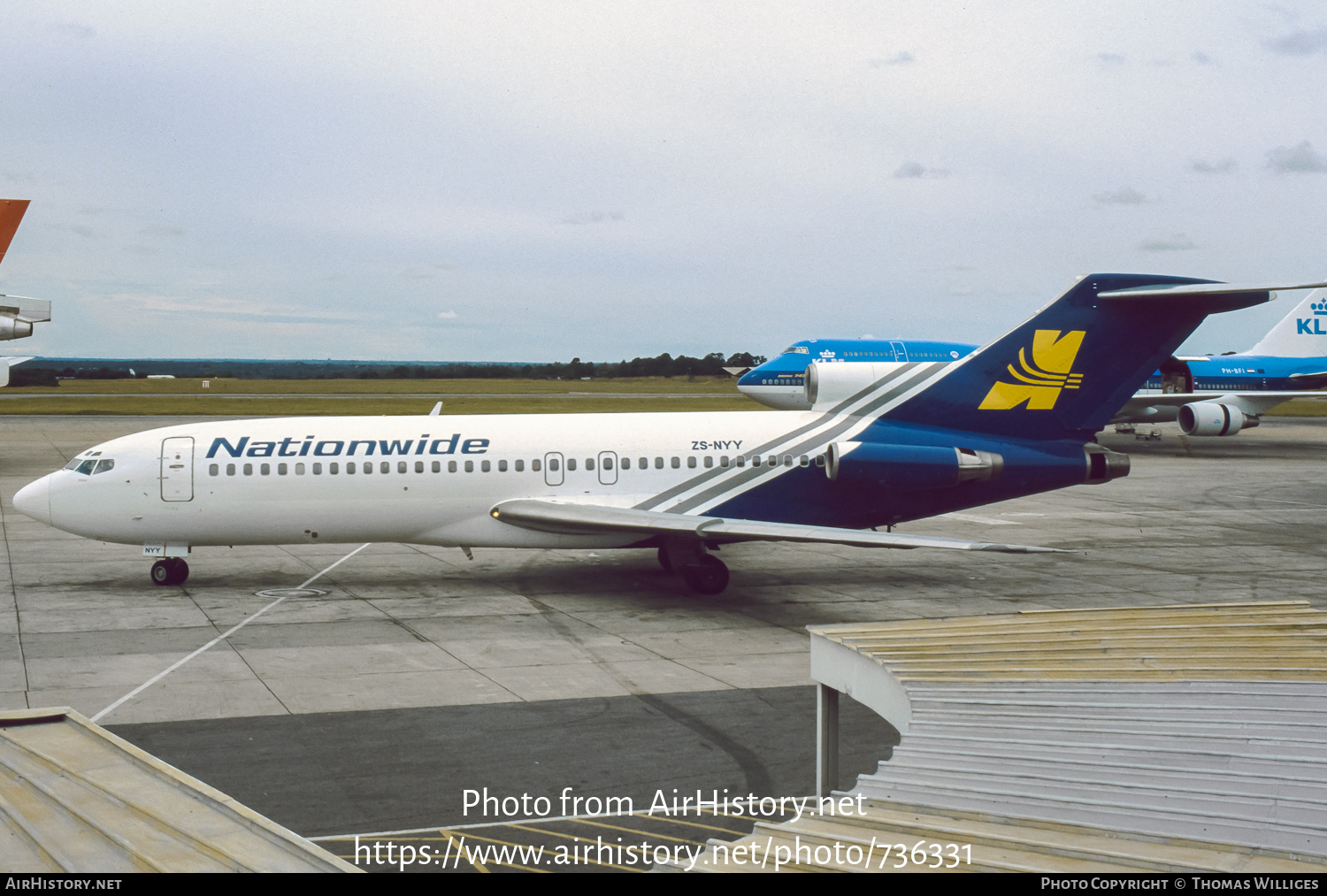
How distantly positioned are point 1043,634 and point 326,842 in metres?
6.99

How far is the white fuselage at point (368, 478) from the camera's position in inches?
802

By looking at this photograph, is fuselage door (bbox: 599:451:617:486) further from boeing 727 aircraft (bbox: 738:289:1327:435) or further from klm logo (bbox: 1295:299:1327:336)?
klm logo (bbox: 1295:299:1327:336)

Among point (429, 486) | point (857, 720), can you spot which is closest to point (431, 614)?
point (429, 486)

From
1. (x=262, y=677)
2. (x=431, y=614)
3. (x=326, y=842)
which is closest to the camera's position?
(x=326, y=842)

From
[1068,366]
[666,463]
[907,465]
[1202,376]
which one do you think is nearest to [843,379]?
[907,465]

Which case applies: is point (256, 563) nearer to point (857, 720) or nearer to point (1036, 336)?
point (857, 720)

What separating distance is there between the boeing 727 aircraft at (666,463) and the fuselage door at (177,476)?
3 centimetres

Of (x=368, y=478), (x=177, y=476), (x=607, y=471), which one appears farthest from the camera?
(x=607, y=471)

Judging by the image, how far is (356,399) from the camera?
9069 cm

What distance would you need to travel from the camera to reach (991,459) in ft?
68.3

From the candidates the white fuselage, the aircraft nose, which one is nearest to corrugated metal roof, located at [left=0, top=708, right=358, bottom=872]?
the white fuselage

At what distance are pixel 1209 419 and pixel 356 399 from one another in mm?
67627

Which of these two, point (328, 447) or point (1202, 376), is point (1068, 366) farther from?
point (1202, 376)

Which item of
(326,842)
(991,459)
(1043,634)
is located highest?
(991,459)
